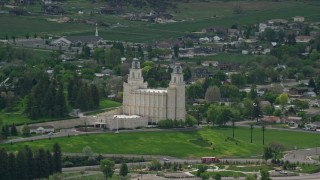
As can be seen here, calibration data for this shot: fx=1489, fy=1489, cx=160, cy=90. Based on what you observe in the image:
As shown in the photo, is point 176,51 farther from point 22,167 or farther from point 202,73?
point 22,167

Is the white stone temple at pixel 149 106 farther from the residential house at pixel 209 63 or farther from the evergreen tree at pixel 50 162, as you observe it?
the residential house at pixel 209 63

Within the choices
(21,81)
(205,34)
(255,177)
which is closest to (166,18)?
(205,34)

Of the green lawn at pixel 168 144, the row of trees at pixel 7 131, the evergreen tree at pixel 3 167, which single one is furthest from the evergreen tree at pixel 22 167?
the row of trees at pixel 7 131

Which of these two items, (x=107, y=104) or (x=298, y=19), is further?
(x=298, y=19)

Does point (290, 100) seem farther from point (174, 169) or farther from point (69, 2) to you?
point (69, 2)

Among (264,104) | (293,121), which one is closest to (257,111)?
(293,121)
